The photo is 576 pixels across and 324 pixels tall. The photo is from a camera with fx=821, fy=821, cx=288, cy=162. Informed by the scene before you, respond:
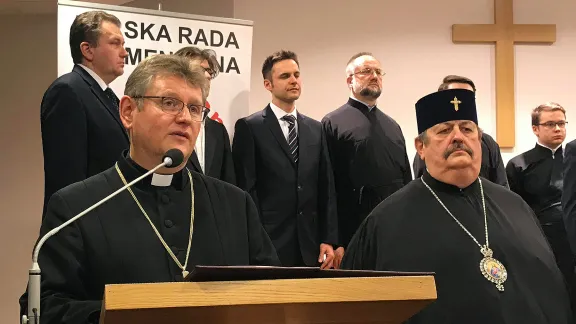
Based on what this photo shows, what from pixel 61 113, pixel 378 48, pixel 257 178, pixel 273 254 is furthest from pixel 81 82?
pixel 378 48

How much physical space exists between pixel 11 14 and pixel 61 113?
3.66 metres

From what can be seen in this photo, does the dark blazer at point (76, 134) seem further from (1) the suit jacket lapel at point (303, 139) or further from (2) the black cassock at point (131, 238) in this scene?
(1) the suit jacket lapel at point (303, 139)

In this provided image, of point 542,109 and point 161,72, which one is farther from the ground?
point 542,109

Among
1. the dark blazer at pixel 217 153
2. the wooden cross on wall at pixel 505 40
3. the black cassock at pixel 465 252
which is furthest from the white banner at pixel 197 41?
the wooden cross on wall at pixel 505 40

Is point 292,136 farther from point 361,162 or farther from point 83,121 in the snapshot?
point 83,121

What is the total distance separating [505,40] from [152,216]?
539 centimetres

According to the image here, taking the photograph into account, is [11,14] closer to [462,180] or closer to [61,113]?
[61,113]

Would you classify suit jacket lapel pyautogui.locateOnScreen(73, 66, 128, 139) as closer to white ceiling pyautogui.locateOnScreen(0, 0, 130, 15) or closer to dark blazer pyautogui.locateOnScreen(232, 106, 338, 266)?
dark blazer pyautogui.locateOnScreen(232, 106, 338, 266)

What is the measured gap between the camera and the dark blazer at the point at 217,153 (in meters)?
4.59

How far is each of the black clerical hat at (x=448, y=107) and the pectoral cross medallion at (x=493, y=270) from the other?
2.25 ft

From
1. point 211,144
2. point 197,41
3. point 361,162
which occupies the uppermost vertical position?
point 197,41

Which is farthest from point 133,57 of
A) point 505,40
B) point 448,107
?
point 505,40

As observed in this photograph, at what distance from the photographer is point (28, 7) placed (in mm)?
Answer: 6883

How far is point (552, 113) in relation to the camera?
666 cm
